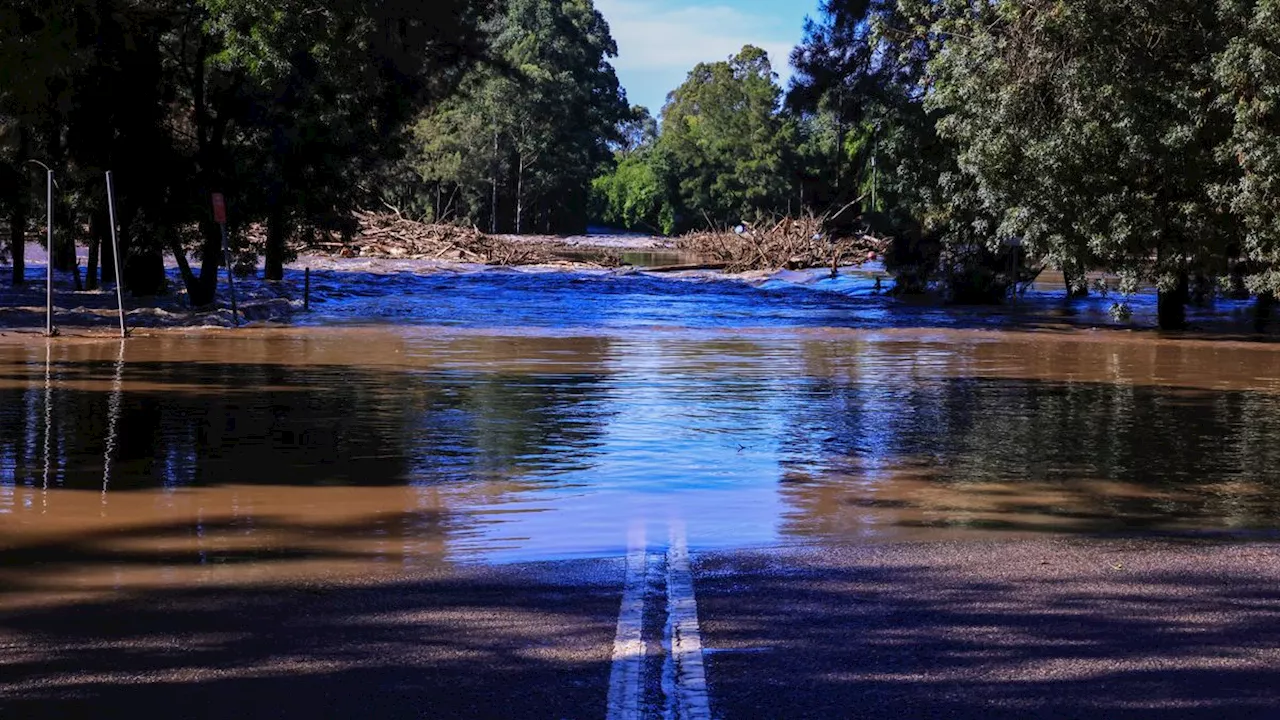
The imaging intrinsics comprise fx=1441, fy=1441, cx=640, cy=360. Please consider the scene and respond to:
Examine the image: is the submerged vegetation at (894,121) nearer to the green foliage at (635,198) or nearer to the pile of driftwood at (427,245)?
the pile of driftwood at (427,245)

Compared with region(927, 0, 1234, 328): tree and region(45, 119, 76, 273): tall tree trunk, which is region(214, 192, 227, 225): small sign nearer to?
region(45, 119, 76, 273): tall tree trunk

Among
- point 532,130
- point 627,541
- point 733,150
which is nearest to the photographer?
point 627,541

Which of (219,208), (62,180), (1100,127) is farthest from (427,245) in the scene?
(1100,127)

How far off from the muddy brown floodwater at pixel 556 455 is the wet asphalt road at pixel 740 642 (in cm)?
75

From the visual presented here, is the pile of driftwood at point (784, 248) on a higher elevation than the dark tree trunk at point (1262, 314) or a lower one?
higher

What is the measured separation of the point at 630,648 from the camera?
644 centimetres

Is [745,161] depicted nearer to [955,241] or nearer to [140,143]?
[955,241]

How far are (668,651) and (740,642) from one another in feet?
1.22

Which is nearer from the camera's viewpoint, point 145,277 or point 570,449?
point 570,449

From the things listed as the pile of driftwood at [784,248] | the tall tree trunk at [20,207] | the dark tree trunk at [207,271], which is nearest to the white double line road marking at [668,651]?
the tall tree trunk at [20,207]

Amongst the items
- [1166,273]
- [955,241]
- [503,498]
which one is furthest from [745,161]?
[503,498]

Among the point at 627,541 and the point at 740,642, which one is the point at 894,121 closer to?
the point at 627,541

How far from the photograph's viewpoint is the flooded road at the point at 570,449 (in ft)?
30.3

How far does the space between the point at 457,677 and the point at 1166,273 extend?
24.3 m
